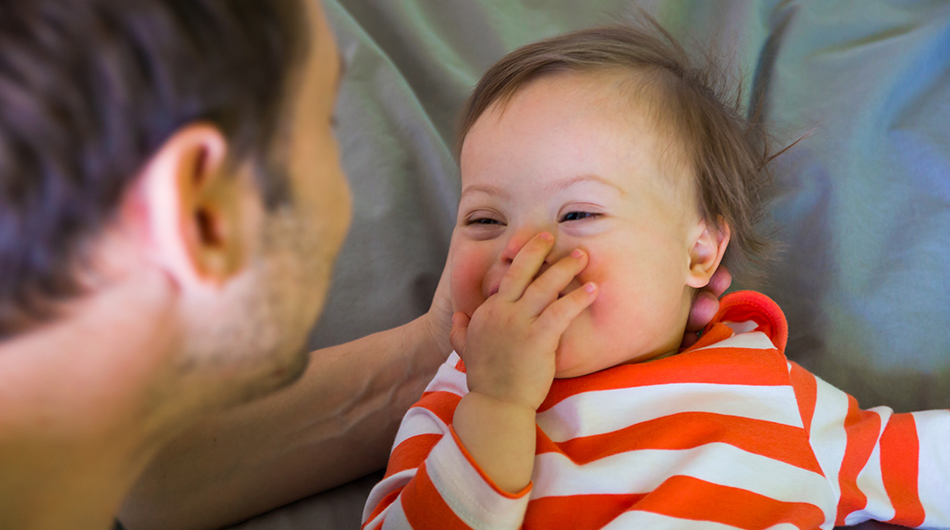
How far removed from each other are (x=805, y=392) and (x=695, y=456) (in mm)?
262

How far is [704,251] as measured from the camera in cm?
99

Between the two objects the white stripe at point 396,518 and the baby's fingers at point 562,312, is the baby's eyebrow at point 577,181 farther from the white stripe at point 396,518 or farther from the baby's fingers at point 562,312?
the white stripe at point 396,518

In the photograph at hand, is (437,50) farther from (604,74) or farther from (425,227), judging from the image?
(604,74)

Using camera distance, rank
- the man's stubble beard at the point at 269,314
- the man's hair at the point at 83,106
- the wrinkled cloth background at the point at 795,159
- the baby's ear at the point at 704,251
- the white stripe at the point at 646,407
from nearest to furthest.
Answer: the man's hair at the point at 83,106 < the man's stubble beard at the point at 269,314 < the white stripe at the point at 646,407 < the baby's ear at the point at 704,251 < the wrinkled cloth background at the point at 795,159

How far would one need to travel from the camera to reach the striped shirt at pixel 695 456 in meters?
0.76

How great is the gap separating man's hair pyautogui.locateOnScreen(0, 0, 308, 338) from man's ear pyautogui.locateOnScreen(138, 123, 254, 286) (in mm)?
11

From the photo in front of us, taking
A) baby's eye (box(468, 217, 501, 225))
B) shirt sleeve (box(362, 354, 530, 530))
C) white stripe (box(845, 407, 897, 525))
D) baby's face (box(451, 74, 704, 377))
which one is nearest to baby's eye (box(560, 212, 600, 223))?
baby's face (box(451, 74, 704, 377))

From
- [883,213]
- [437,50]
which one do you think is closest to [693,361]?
[883,213]

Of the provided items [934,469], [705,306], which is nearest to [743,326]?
[705,306]

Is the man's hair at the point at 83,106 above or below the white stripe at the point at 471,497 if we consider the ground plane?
above

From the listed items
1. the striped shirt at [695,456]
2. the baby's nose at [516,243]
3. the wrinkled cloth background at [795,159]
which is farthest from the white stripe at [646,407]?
the wrinkled cloth background at [795,159]

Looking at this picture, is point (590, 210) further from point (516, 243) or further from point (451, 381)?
point (451, 381)

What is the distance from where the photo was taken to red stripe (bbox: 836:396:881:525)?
88cm

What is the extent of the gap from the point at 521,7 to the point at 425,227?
24.5 inches
